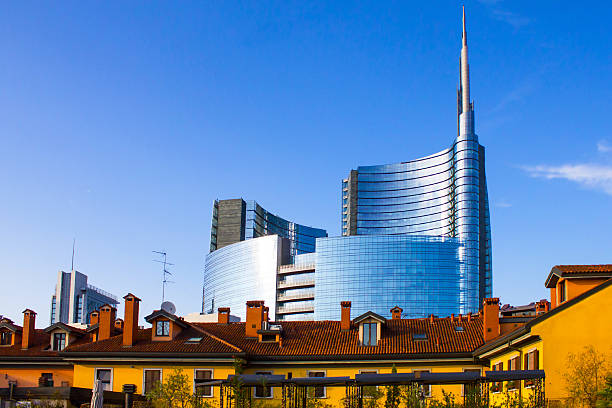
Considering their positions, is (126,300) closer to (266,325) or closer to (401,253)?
(266,325)

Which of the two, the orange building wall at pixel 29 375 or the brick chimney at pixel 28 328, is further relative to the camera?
the brick chimney at pixel 28 328

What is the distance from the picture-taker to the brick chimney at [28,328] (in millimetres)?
57531

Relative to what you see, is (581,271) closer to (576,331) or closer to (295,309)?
(576,331)

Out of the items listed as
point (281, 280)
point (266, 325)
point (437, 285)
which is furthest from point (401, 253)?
point (266, 325)

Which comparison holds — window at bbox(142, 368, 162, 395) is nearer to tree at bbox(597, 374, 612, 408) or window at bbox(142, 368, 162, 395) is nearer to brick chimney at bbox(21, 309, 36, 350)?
brick chimney at bbox(21, 309, 36, 350)

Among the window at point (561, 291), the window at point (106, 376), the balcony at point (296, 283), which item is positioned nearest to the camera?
the window at point (561, 291)

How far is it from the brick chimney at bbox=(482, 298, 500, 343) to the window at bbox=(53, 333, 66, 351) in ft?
93.6

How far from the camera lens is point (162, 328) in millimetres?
53031

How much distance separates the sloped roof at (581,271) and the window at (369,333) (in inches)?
611

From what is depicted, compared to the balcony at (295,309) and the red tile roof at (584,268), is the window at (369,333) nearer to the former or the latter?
the red tile roof at (584,268)

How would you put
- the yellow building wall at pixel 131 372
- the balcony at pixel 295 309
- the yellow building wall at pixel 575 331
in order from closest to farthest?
the yellow building wall at pixel 575 331
the yellow building wall at pixel 131 372
the balcony at pixel 295 309

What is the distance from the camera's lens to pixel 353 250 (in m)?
183

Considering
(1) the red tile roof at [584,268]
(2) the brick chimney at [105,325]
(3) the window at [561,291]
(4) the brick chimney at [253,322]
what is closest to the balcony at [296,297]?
(4) the brick chimney at [253,322]

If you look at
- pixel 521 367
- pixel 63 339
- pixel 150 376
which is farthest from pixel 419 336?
pixel 63 339
